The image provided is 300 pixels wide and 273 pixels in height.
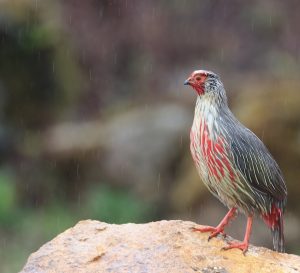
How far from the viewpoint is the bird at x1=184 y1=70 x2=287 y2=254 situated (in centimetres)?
636

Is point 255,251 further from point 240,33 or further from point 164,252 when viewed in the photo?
point 240,33

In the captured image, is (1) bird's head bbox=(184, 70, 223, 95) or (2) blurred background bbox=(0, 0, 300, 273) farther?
(2) blurred background bbox=(0, 0, 300, 273)

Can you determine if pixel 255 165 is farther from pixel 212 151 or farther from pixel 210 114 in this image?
pixel 210 114

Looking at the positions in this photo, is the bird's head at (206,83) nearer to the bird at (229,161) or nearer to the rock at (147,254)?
the bird at (229,161)

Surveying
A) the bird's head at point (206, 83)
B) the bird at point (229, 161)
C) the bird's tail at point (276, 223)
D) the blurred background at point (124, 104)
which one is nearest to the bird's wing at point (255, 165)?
the bird at point (229, 161)

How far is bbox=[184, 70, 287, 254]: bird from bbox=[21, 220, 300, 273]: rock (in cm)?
12

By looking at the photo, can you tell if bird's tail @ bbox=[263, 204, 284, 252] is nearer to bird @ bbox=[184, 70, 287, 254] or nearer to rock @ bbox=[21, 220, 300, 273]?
bird @ bbox=[184, 70, 287, 254]

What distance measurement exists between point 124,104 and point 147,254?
10.6 metres

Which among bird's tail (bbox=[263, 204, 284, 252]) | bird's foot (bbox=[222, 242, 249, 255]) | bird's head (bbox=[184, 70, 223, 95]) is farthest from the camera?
bird's tail (bbox=[263, 204, 284, 252])

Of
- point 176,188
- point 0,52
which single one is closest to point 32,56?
point 0,52

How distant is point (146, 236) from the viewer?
6.32 metres

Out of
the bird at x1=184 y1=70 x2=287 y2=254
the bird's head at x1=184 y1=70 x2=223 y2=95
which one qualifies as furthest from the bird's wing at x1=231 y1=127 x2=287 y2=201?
the bird's head at x1=184 y1=70 x2=223 y2=95

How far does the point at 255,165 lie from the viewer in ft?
21.1

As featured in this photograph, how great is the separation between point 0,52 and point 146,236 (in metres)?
9.81
